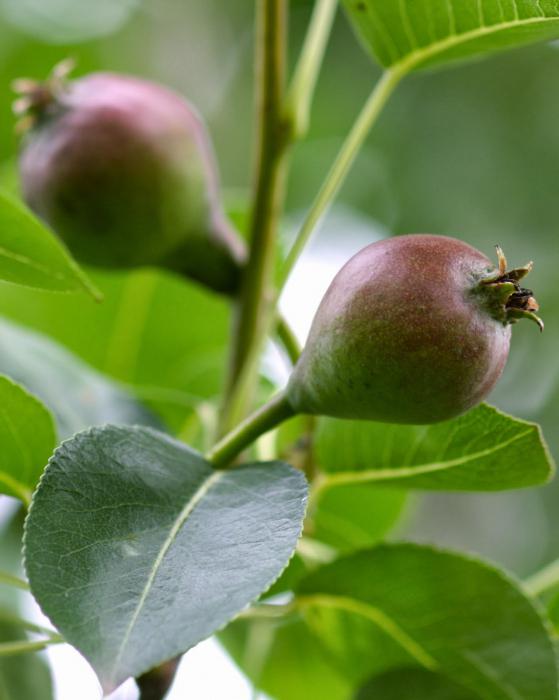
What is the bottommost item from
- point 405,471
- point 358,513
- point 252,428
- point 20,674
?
point 358,513

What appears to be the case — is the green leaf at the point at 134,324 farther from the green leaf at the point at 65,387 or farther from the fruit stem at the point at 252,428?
the fruit stem at the point at 252,428

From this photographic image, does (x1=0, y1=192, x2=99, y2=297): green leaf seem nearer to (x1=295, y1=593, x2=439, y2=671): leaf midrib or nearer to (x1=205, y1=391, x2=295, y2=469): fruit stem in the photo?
(x1=205, y1=391, x2=295, y2=469): fruit stem

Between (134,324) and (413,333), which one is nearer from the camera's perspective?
(413,333)

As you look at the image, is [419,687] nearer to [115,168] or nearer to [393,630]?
[393,630]

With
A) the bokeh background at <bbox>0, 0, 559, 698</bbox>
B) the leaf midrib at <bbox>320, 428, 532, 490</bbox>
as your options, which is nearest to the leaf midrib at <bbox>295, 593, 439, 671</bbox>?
the leaf midrib at <bbox>320, 428, 532, 490</bbox>

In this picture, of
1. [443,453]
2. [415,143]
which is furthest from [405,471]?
[415,143]

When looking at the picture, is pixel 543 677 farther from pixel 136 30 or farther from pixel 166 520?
pixel 136 30

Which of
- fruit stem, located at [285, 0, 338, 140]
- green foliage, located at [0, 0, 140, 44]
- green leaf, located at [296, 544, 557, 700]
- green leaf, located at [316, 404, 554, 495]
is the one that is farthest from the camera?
green foliage, located at [0, 0, 140, 44]
